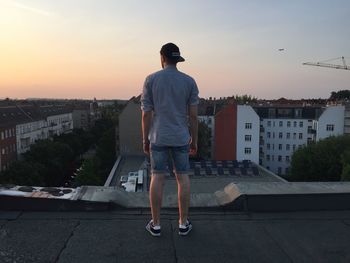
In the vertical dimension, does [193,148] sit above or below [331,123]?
above

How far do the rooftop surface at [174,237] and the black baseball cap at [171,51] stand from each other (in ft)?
5.81

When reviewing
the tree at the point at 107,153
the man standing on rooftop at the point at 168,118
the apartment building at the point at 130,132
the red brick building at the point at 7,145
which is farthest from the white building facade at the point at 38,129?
the man standing on rooftop at the point at 168,118

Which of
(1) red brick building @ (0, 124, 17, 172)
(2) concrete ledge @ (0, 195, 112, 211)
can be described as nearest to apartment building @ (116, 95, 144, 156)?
(1) red brick building @ (0, 124, 17, 172)

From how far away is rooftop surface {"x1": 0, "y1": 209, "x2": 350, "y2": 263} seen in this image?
3.86 meters

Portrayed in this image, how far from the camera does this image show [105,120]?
116750 millimetres

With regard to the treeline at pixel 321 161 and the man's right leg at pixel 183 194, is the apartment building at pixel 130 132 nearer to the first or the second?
the treeline at pixel 321 161

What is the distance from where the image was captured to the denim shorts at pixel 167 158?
4410 millimetres

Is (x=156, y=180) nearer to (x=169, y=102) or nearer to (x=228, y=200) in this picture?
(x=169, y=102)

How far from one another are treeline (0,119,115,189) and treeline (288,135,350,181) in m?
Answer: 19.9

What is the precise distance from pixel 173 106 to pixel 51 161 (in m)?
51.0


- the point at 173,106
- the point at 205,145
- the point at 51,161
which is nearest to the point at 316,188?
the point at 173,106

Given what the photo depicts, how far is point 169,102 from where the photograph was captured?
4.30 meters

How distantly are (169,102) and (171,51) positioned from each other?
51 centimetres

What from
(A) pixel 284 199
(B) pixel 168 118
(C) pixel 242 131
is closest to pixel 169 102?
(B) pixel 168 118
